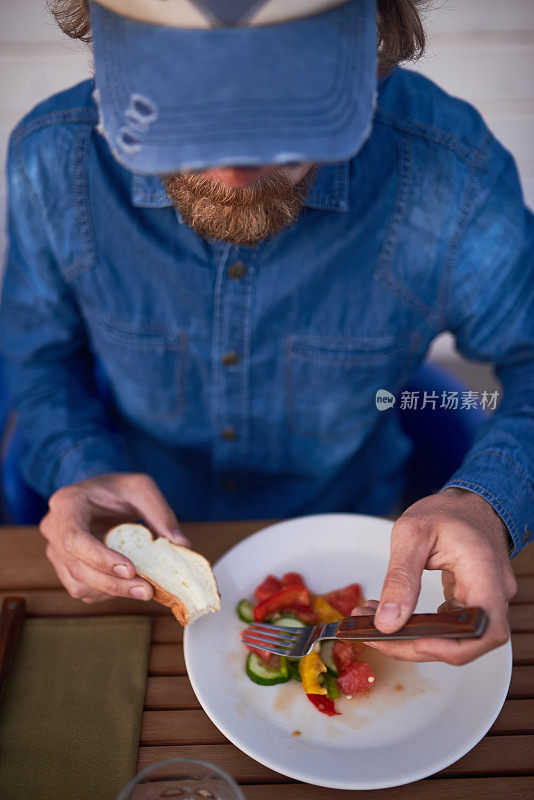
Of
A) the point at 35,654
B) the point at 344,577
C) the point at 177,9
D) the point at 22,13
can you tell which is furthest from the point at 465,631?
the point at 22,13

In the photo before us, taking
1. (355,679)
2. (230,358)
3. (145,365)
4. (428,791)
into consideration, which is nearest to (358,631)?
(355,679)

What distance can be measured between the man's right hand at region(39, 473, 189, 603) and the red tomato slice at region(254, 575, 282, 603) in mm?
148

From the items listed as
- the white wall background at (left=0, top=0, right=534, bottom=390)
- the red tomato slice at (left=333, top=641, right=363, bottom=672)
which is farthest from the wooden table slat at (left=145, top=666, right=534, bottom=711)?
the white wall background at (left=0, top=0, right=534, bottom=390)

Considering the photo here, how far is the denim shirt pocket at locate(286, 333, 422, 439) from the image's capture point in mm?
1352

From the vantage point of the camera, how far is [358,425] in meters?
1.48

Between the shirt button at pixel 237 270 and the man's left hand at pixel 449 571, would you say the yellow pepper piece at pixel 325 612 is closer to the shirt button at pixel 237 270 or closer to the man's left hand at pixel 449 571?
the man's left hand at pixel 449 571

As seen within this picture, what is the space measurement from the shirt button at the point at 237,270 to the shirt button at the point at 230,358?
0.16 m

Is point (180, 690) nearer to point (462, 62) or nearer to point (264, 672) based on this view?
point (264, 672)

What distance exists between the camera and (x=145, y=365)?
1397 mm

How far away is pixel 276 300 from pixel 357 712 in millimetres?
734

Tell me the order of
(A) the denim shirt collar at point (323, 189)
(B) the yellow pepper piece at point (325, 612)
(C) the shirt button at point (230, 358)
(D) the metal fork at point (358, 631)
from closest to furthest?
(D) the metal fork at point (358, 631) → (B) the yellow pepper piece at point (325, 612) → (A) the denim shirt collar at point (323, 189) → (C) the shirt button at point (230, 358)

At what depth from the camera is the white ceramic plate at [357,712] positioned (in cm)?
85

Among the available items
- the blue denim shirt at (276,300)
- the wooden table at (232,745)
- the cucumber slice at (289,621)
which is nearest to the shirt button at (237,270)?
the blue denim shirt at (276,300)

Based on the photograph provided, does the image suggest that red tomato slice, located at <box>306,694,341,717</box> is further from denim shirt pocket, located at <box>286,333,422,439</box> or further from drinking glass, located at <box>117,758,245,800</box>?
denim shirt pocket, located at <box>286,333,422,439</box>
